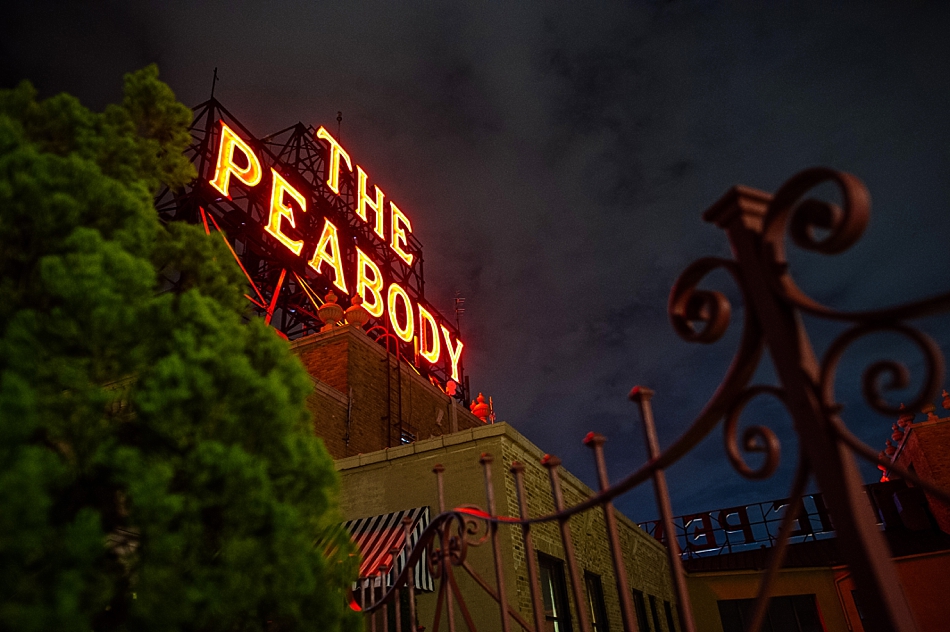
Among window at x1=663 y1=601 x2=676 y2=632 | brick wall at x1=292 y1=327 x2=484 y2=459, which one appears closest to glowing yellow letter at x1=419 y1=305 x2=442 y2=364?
brick wall at x1=292 y1=327 x2=484 y2=459

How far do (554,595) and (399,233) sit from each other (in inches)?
824

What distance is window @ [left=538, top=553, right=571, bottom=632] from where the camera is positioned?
31.6 ft

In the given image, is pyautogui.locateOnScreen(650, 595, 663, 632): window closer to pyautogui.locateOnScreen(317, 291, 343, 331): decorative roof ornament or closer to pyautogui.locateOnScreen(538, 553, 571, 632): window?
pyautogui.locateOnScreen(538, 553, 571, 632): window

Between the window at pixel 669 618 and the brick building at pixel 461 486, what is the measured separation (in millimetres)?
45

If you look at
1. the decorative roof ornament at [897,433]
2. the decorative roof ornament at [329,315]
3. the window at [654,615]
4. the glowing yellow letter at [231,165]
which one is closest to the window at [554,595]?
the window at [654,615]

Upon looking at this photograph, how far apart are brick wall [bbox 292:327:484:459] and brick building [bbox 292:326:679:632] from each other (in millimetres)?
32

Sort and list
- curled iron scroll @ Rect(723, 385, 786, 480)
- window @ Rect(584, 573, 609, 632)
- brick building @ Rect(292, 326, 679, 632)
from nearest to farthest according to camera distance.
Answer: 1. curled iron scroll @ Rect(723, 385, 786, 480)
2. brick building @ Rect(292, 326, 679, 632)
3. window @ Rect(584, 573, 609, 632)

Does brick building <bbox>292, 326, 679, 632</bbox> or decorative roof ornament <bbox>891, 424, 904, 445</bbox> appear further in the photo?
decorative roof ornament <bbox>891, 424, 904, 445</bbox>

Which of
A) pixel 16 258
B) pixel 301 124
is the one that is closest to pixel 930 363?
pixel 16 258

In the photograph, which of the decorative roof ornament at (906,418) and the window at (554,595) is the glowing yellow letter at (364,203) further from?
the decorative roof ornament at (906,418)

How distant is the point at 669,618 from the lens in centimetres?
1741

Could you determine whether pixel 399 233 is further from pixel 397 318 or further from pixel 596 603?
pixel 596 603

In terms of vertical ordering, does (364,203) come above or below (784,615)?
above

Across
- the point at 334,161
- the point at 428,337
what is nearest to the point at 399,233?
the point at 334,161
